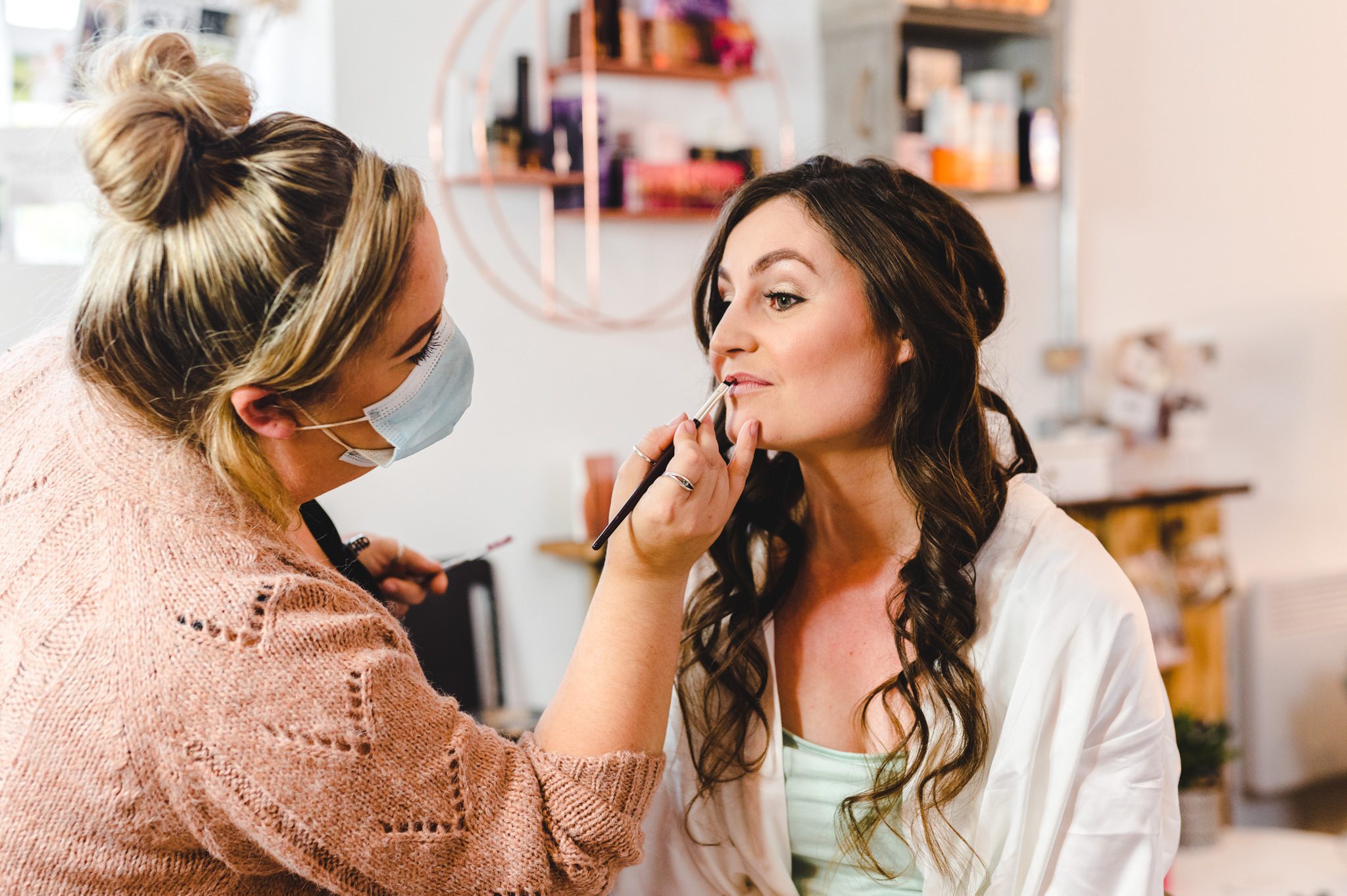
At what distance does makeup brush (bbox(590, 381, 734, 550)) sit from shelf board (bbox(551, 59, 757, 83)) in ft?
4.77

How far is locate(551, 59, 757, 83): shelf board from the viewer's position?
2.47 meters

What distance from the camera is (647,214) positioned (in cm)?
250

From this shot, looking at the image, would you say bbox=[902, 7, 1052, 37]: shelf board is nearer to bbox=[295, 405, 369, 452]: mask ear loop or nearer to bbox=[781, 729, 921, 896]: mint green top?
bbox=[781, 729, 921, 896]: mint green top

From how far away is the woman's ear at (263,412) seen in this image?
94cm

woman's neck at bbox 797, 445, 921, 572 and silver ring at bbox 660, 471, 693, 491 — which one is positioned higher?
silver ring at bbox 660, 471, 693, 491

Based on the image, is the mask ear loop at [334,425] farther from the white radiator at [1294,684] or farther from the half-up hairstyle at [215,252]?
the white radiator at [1294,684]

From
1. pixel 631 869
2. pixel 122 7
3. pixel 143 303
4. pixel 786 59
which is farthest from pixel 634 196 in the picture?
pixel 143 303

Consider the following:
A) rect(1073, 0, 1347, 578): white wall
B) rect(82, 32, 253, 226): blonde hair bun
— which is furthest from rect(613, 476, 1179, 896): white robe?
rect(1073, 0, 1347, 578): white wall

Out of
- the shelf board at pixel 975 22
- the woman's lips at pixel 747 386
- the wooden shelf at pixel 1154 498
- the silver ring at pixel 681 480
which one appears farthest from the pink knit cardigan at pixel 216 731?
the shelf board at pixel 975 22

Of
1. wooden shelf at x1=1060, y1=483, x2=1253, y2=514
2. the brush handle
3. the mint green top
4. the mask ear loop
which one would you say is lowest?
the mint green top

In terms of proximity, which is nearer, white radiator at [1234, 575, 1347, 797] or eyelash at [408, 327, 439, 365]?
eyelash at [408, 327, 439, 365]

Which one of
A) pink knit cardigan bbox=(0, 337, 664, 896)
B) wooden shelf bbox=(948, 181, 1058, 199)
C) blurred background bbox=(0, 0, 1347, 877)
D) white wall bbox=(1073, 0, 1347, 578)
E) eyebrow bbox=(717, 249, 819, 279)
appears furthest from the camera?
white wall bbox=(1073, 0, 1347, 578)

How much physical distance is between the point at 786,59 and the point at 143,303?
2.13 meters

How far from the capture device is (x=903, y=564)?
134 cm
